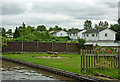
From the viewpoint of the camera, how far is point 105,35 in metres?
62.7

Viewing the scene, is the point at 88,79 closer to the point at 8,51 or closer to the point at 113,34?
the point at 8,51

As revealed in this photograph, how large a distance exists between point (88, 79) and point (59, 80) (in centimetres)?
199

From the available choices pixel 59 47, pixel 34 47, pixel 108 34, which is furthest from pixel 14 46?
pixel 108 34

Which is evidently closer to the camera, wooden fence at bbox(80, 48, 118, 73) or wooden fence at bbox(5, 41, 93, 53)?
wooden fence at bbox(80, 48, 118, 73)

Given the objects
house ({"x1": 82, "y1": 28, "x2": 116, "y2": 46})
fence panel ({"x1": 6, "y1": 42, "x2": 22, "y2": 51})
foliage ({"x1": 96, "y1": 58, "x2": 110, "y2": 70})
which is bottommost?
foliage ({"x1": 96, "y1": 58, "x2": 110, "y2": 70})

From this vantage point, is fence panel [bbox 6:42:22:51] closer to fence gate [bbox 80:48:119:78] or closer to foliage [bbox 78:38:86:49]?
foliage [bbox 78:38:86:49]

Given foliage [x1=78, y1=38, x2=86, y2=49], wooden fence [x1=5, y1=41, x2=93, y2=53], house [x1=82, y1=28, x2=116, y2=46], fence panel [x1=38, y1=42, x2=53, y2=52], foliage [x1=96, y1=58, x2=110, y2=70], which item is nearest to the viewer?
foliage [x1=96, y1=58, x2=110, y2=70]

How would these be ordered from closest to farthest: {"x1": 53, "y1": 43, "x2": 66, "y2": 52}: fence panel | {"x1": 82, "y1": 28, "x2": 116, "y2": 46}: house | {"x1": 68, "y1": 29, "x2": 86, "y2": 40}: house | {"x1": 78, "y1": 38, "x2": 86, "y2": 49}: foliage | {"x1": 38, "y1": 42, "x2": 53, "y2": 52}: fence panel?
{"x1": 78, "y1": 38, "x2": 86, "y2": 49}: foliage < {"x1": 53, "y1": 43, "x2": 66, "y2": 52}: fence panel < {"x1": 38, "y1": 42, "x2": 53, "y2": 52}: fence panel < {"x1": 82, "y1": 28, "x2": 116, "y2": 46}: house < {"x1": 68, "y1": 29, "x2": 86, "y2": 40}: house

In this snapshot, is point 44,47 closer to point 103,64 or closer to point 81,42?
point 81,42

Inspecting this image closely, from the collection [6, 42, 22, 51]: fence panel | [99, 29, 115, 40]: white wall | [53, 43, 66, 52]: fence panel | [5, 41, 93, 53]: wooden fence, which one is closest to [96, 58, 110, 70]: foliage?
[53, 43, 66, 52]: fence panel

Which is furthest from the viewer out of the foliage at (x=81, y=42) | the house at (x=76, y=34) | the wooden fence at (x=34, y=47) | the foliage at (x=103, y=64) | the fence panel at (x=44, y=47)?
the house at (x=76, y=34)

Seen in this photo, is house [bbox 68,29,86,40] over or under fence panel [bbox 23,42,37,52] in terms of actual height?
over

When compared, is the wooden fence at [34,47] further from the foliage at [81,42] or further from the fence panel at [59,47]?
the foliage at [81,42]

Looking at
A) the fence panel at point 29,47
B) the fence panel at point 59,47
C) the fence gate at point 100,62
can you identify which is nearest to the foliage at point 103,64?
the fence gate at point 100,62
